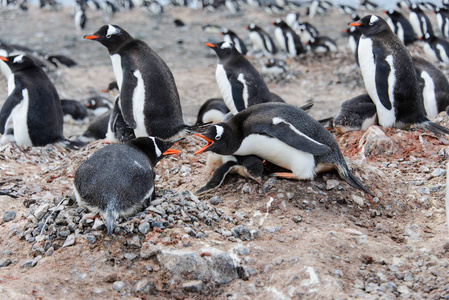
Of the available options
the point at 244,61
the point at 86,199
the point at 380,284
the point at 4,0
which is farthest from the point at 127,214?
the point at 4,0

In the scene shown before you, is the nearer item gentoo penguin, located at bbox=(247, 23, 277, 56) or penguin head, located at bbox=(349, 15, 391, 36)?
penguin head, located at bbox=(349, 15, 391, 36)

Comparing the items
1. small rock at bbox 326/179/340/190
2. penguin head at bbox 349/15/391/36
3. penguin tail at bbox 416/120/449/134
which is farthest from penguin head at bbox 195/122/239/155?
penguin head at bbox 349/15/391/36

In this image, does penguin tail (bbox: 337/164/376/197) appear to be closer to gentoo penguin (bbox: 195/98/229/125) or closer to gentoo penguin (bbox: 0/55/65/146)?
gentoo penguin (bbox: 195/98/229/125)

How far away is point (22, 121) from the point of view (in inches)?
248

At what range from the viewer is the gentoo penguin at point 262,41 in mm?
13992

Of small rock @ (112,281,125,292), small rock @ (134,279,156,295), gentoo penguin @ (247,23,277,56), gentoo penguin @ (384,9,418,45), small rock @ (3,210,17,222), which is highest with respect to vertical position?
small rock @ (112,281,125,292)

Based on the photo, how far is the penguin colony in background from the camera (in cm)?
332

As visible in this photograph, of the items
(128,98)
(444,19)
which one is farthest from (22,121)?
(444,19)

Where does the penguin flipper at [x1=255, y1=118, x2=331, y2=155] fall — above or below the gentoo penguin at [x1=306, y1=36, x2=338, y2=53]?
above

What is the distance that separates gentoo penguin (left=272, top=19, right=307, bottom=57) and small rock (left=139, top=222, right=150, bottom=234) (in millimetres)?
10595

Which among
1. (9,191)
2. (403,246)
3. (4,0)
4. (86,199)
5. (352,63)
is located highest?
(86,199)

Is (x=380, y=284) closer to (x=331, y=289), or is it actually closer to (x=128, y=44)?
(x=331, y=289)

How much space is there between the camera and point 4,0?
75.4ft

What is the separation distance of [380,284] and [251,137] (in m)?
1.51
